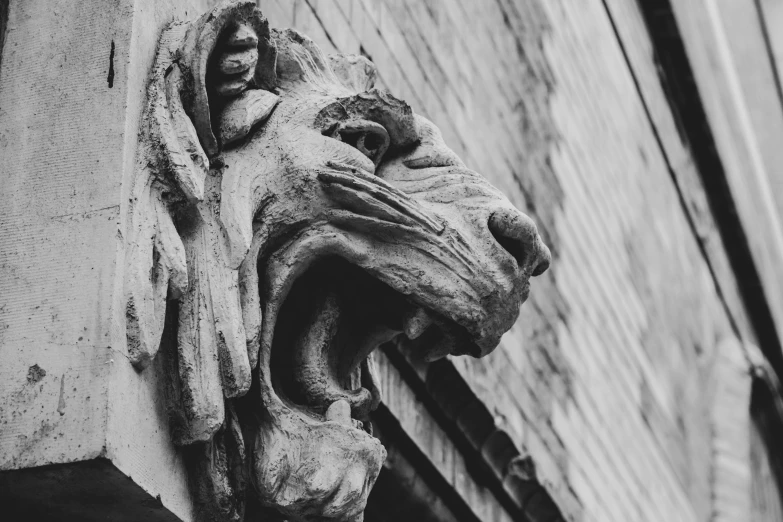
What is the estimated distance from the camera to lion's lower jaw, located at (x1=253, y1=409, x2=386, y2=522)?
212 centimetres

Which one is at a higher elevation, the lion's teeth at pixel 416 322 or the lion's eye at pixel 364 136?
the lion's eye at pixel 364 136

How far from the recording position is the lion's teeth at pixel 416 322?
2.28m

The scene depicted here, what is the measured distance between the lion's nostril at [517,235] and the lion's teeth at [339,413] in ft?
1.13

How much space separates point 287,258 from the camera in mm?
2238

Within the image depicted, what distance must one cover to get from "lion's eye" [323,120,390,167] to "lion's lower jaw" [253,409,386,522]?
452 millimetres

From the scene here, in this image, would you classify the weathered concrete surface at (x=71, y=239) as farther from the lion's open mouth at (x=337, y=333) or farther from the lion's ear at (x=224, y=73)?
the lion's open mouth at (x=337, y=333)

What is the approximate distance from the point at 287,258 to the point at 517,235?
0.35 m

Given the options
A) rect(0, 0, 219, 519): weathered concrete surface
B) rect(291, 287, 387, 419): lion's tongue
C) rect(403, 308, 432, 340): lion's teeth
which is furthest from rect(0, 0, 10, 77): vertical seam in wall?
rect(403, 308, 432, 340): lion's teeth

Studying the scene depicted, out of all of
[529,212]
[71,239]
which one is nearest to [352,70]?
[71,239]

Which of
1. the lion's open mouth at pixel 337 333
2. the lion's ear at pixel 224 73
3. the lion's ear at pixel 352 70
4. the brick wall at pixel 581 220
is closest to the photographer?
the lion's ear at pixel 224 73

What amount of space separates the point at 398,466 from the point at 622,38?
15.8 feet

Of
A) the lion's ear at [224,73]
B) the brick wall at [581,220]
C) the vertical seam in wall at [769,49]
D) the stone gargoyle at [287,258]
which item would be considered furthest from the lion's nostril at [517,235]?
the vertical seam in wall at [769,49]

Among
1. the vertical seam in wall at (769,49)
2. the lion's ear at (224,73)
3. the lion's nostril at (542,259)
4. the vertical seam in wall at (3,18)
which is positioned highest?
the vertical seam in wall at (3,18)

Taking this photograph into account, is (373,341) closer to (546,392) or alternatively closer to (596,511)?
(546,392)
